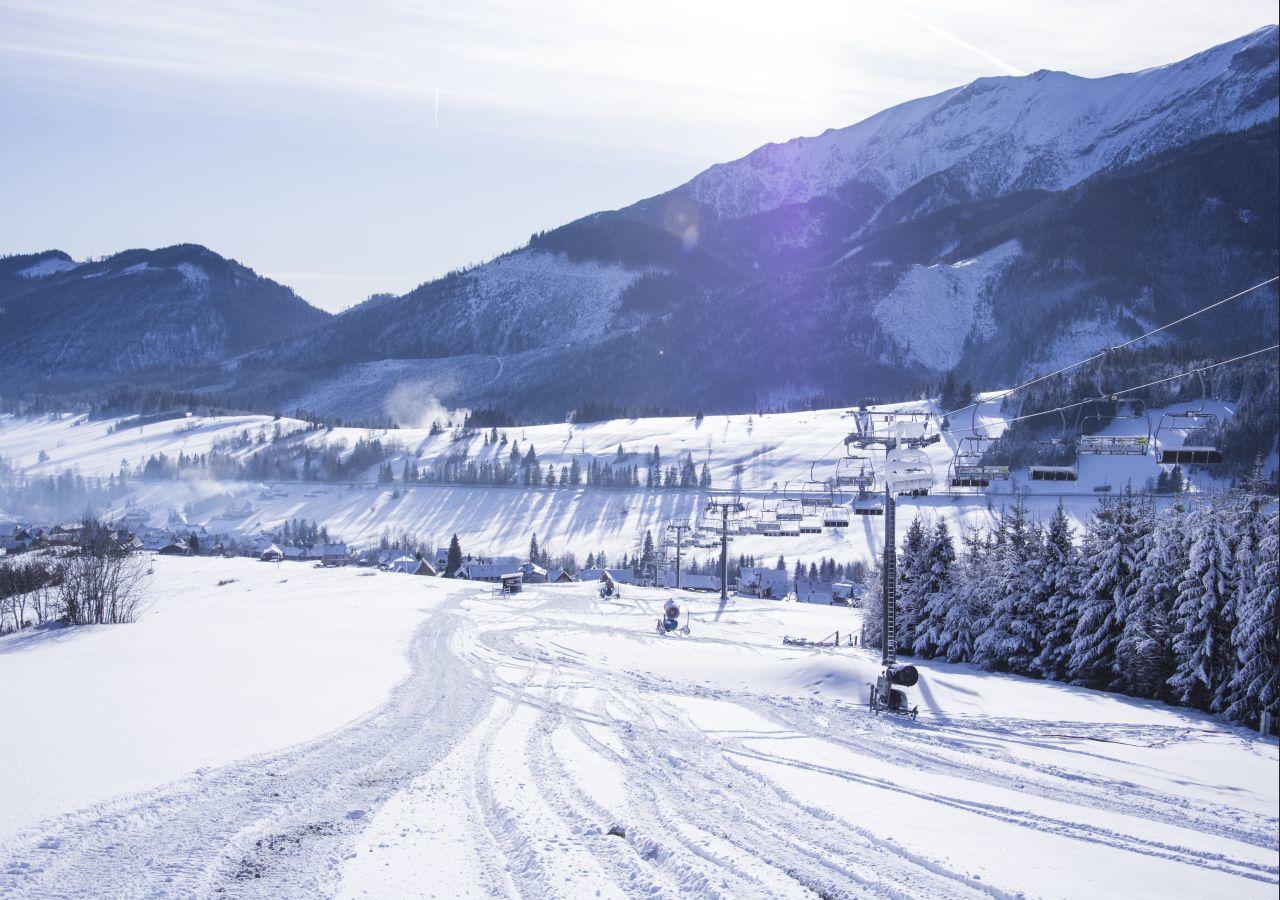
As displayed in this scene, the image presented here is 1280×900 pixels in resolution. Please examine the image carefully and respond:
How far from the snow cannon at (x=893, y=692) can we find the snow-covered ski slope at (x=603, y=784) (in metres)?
0.84

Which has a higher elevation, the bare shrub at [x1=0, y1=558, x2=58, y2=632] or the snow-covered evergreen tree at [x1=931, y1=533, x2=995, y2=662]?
the snow-covered evergreen tree at [x1=931, y1=533, x2=995, y2=662]

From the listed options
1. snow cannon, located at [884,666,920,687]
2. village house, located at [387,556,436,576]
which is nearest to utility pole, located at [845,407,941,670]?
snow cannon, located at [884,666,920,687]

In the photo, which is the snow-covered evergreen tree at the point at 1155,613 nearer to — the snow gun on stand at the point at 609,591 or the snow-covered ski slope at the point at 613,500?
the snow gun on stand at the point at 609,591

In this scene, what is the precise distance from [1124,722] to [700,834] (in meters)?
17.0

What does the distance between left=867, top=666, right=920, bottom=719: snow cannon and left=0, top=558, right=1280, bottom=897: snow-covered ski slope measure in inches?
33.2

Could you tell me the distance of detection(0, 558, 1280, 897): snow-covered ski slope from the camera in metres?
12.0

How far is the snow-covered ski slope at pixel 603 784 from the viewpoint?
1202cm

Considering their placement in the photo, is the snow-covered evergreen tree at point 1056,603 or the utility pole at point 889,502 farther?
the snow-covered evergreen tree at point 1056,603

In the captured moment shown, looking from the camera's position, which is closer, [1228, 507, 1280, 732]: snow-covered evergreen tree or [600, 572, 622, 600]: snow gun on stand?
[1228, 507, 1280, 732]: snow-covered evergreen tree

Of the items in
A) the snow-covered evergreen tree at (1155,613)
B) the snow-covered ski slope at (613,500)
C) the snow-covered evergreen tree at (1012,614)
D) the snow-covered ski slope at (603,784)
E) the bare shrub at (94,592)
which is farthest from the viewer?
the snow-covered ski slope at (613,500)

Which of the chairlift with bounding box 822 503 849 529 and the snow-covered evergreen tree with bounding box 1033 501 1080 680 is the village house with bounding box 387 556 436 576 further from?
the snow-covered evergreen tree with bounding box 1033 501 1080 680

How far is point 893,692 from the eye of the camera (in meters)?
26.1

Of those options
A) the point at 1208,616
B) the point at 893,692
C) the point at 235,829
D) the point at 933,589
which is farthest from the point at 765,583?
the point at 235,829

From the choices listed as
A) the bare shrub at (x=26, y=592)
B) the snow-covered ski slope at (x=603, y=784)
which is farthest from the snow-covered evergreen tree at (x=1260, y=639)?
the bare shrub at (x=26, y=592)
